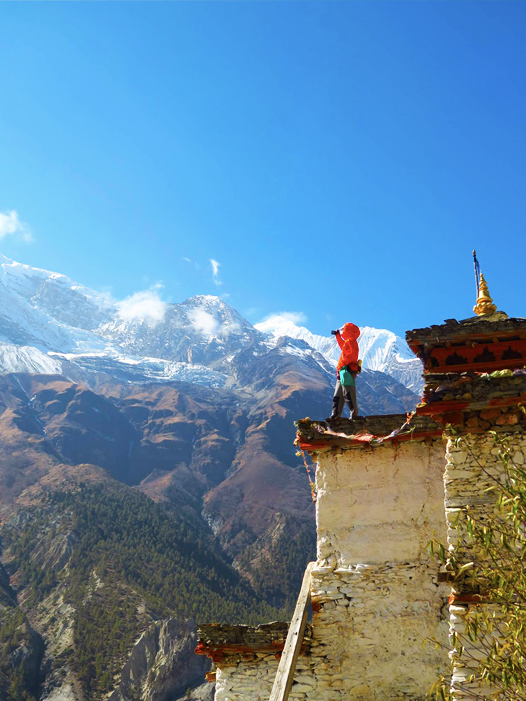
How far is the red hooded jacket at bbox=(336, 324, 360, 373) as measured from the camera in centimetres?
1398

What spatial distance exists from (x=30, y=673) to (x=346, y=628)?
94.3 metres

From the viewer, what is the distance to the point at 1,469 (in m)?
166

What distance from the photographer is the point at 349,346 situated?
14.1m

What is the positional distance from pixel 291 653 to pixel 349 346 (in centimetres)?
680

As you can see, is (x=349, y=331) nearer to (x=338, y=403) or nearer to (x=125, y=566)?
(x=338, y=403)

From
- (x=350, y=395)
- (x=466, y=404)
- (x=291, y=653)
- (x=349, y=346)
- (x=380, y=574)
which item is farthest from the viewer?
(x=349, y=346)

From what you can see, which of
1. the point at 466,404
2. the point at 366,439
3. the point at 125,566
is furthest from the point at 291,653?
the point at 125,566

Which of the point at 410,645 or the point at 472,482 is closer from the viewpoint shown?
the point at 472,482

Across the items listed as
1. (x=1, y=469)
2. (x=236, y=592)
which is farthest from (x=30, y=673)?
(x=1, y=469)

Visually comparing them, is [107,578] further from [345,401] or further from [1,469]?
[345,401]

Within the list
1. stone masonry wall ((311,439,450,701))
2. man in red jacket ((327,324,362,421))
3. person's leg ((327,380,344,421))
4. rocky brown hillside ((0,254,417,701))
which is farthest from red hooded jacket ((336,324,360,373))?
rocky brown hillside ((0,254,417,701))

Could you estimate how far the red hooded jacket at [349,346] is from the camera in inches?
551

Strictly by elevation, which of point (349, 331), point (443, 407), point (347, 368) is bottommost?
point (443, 407)

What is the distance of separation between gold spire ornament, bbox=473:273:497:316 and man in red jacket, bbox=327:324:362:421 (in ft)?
10.2
